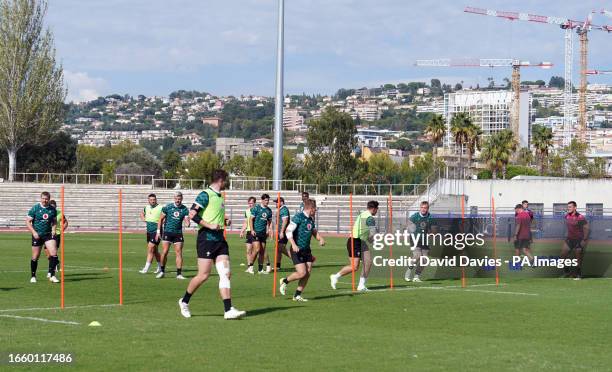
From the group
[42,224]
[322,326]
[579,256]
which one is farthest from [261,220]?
[322,326]

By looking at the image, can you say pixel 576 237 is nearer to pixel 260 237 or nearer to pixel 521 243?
pixel 521 243

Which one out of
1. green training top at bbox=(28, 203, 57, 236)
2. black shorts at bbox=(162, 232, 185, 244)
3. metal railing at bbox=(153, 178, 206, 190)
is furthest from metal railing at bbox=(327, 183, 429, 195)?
green training top at bbox=(28, 203, 57, 236)

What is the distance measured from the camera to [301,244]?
19375 mm

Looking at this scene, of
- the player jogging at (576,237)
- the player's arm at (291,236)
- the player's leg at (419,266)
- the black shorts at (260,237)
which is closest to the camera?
the player's arm at (291,236)

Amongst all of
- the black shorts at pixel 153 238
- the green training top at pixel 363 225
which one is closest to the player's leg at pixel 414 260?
the green training top at pixel 363 225

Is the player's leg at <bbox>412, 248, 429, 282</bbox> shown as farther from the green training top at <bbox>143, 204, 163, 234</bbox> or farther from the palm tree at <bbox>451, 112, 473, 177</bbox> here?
the palm tree at <bbox>451, 112, 473, 177</bbox>

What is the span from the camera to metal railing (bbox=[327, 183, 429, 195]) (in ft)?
229

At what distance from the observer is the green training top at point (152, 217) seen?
25938mm

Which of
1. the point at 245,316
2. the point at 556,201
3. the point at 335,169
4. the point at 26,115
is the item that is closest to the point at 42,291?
the point at 245,316

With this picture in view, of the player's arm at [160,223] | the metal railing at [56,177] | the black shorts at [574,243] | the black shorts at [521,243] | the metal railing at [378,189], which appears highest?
the metal railing at [56,177]

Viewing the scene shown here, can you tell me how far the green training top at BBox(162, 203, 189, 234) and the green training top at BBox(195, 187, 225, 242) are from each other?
9076mm

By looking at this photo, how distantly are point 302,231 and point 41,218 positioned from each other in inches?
266

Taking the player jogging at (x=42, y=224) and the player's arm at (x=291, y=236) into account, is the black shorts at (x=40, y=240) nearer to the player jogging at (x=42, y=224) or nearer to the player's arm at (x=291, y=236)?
the player jogging at (x=42, y=224)

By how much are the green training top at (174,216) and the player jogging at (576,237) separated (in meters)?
10.4
